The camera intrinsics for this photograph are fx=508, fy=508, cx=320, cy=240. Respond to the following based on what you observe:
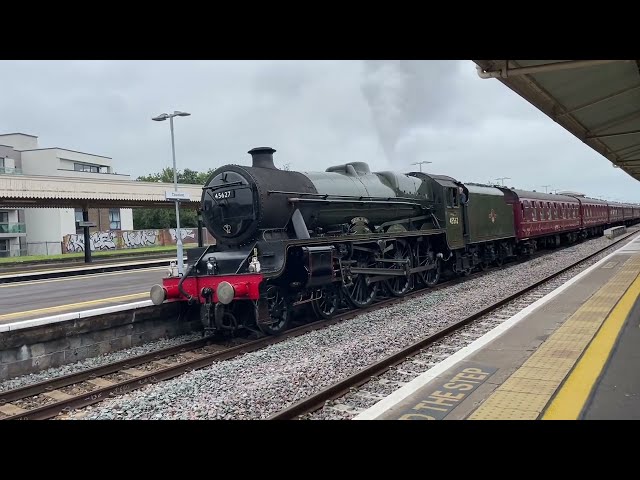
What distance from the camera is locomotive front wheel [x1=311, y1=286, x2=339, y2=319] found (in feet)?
33.8

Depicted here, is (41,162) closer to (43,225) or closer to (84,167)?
(84,167)

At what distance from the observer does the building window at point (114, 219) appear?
51938mm

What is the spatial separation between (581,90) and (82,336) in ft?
31.0

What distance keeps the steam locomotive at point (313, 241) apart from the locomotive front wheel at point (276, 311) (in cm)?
2

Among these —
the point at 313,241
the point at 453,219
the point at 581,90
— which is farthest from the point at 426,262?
the point at 581,90

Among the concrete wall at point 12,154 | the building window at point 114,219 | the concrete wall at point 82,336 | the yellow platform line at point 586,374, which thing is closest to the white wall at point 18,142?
the concrete wall at point 12,154

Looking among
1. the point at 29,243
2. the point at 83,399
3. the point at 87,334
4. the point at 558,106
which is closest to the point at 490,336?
the point at 558,106

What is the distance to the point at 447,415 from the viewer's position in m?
4.54

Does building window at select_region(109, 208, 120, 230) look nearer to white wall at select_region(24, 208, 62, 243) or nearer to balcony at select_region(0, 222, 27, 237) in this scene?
white wall at select_region(24, 208, 62, 243)

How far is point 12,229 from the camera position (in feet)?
141

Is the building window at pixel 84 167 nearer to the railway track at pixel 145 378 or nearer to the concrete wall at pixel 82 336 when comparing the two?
the concrete wall at pixel 82 336

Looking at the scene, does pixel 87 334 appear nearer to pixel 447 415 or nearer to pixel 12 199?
pixel 447 415
